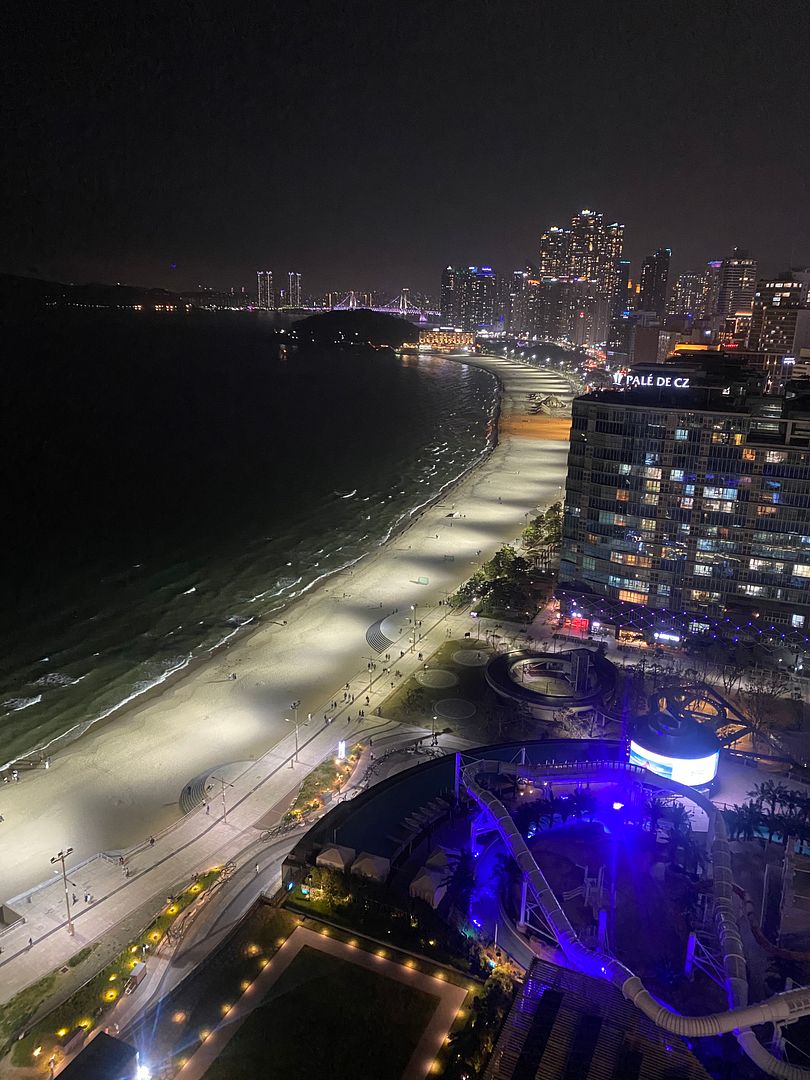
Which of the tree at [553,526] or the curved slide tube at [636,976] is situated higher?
the curved slide tube at [636,976]

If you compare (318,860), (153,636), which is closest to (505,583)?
(153,636)

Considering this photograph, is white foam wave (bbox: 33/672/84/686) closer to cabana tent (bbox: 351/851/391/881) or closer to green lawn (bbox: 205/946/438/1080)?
→ cabana tent (bbox: 351/851/391/881)

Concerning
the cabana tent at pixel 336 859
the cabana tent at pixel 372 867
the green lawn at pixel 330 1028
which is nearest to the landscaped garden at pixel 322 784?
the cabana tent at pixel 336 859

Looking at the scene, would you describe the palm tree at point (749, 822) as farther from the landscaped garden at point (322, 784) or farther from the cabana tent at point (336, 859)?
the landscaped garden at point (322, 784)

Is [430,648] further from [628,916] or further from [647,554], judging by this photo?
[628,916]

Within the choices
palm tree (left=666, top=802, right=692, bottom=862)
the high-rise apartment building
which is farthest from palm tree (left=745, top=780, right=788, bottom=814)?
the high-rise apartment building

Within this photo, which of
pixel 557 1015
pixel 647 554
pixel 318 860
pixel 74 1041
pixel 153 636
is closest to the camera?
pixel 557 1015
